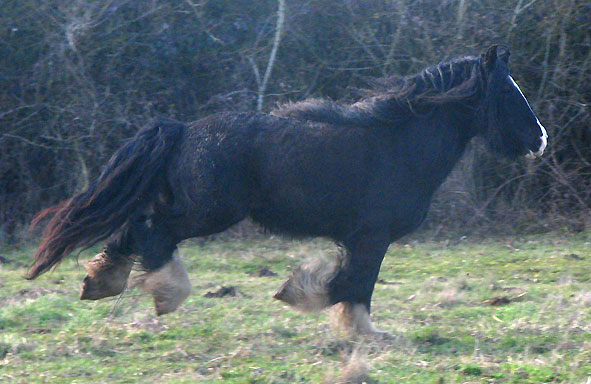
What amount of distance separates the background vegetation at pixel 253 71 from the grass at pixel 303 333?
262cm

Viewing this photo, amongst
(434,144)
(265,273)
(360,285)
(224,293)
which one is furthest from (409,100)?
(265,273)

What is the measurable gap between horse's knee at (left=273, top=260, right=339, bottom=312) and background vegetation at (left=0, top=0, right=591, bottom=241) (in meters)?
4.98

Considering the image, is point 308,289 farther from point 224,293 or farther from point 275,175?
point 224,293

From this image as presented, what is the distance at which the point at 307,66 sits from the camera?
10.6m

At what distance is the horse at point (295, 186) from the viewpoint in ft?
16.5

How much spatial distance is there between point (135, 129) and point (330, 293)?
5.71 meters

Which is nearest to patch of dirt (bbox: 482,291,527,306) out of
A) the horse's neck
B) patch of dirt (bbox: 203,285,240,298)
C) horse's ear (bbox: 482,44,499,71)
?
the horse's neck

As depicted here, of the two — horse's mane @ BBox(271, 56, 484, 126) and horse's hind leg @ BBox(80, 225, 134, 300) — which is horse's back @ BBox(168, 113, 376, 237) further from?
horse's hind leg @ BBox(80, 225, 134, 300)

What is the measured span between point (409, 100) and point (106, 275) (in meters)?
2.45

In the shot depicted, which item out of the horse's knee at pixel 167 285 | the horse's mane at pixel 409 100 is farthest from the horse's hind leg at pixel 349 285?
the horse's mane at pixel 409 100

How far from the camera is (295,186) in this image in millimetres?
5055

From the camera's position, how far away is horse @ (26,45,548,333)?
198 inches

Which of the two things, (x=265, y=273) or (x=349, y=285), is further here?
(x=265, y=273)

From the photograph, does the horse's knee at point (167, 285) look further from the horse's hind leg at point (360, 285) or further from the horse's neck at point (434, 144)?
the horse's neck at point (434, 144)
